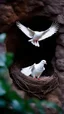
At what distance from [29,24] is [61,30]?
0.29 m

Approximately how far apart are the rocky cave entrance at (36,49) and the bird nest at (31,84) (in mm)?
239

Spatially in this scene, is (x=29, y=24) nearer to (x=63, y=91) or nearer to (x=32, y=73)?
(x=32, y=73)

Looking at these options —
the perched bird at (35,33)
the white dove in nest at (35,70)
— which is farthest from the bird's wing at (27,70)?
the perched bird at (35,33)

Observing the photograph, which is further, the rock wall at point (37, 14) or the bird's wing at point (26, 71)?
the bird's wing at point (26, 71)

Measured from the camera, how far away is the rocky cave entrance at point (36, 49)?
246cm

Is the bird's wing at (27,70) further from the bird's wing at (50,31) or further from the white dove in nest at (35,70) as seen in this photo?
the bird's wing at (50,31)

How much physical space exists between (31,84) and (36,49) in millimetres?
467

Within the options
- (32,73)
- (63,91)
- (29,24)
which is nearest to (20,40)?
(29,24)

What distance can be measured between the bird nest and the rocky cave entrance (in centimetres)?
24

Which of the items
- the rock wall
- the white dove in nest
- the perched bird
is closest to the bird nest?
the white dove in nest

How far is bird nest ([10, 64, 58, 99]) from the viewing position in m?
2.24

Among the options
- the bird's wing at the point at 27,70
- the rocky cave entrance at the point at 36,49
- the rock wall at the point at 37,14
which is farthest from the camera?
the rocky cave entrance at the point at 36,49

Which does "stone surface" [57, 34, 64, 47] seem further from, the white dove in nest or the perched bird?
the white dove in nest

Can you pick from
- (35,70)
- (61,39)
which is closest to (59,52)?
(61,39)
